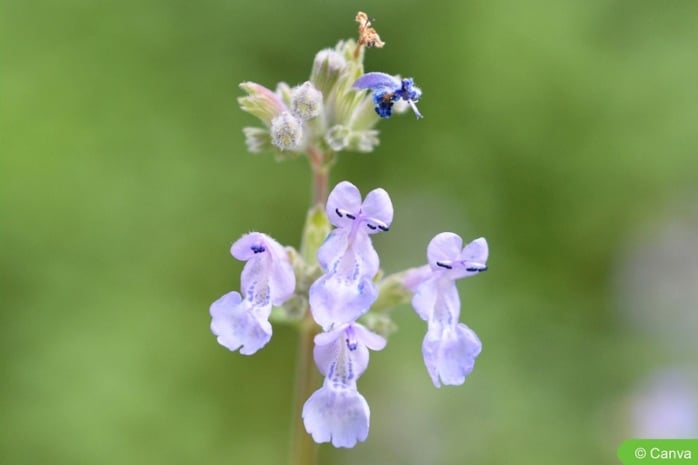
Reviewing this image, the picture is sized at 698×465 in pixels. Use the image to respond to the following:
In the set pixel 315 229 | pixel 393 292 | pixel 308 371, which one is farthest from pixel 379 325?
pixel 315 229

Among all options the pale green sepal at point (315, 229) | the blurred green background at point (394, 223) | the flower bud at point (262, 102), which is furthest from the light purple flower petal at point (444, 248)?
the blurred green background at point (394, 223)

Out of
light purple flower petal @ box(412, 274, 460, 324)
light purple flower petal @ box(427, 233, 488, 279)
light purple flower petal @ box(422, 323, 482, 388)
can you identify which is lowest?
light purple flower petal @ box(422, 323, 482, 388)

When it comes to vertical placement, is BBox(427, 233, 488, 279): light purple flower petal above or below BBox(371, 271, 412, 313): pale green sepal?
below

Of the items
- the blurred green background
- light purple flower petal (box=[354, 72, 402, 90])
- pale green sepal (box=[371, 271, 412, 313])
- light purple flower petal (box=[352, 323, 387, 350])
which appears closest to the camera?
light purple flower petal (box=[352, 323, 387, 350])

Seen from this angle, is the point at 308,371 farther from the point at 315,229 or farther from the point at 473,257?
the point at 473,257

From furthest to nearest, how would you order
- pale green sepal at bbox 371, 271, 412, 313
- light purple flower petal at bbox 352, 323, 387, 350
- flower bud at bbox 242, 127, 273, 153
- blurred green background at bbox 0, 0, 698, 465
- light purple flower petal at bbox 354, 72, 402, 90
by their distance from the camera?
blurred green background at bbox 0, 0, 698, 465, pale green sepal at bbox 371, 271, 412, 313, flower bud at bbox 242, 127, 273, 153, light purple flower petal at bbox 354, 72, 402, 90, light purple flower petal at bbox 352, 323, 387, 350

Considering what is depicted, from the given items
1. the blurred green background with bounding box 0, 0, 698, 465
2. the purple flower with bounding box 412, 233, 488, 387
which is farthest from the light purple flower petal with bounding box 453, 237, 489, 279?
the blurred green background with bounding box 0, 0, 698, 465

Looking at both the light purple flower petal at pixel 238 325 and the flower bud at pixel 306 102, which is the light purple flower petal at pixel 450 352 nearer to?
the light purple flower petal at pixel 238 325

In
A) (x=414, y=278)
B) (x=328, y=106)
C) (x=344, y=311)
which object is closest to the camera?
→ (x=344, y=311)

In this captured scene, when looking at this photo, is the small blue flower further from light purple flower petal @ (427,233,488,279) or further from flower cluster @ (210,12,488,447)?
light purple flower petal @ (427,233,488,279)
